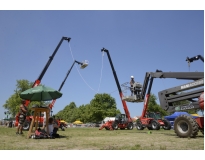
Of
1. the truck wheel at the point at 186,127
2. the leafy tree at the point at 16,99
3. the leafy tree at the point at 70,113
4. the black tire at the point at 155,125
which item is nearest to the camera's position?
the truck wheel at the point at 186,127

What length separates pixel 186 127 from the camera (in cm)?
1130

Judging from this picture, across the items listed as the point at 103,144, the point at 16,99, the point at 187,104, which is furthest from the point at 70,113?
the point at 103,144

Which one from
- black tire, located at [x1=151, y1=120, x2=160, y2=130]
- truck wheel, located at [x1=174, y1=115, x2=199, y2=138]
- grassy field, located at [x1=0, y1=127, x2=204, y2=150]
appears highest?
truck wheel, located at [x1=174, y1=115, x2=199, y2=138]

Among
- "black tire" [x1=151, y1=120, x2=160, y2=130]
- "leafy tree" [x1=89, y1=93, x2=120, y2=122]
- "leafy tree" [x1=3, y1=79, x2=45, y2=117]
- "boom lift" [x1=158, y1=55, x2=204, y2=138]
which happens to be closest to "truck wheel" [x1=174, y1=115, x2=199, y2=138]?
"boom lift" [x1=158, y1=55, x2=204, y2=138]

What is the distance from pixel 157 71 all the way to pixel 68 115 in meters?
110

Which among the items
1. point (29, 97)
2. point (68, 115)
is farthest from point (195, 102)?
point (68, 115)

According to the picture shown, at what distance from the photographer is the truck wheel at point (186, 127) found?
1052cm

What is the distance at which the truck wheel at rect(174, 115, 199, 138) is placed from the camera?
10.5 m

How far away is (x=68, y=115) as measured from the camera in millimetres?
120750

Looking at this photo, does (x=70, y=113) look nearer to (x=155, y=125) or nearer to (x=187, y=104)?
(x=155, y=125)

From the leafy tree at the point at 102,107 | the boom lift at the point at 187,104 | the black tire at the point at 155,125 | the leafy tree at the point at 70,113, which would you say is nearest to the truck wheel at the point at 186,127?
the boom lift at the point at 187,104

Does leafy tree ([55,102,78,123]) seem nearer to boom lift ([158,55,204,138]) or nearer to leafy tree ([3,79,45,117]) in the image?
leafy tree ([3,79,45,117])

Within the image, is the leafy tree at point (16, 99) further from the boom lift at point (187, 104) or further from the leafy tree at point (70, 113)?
the leafy tree at point (70, 113)

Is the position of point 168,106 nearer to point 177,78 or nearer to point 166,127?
point 177,78
